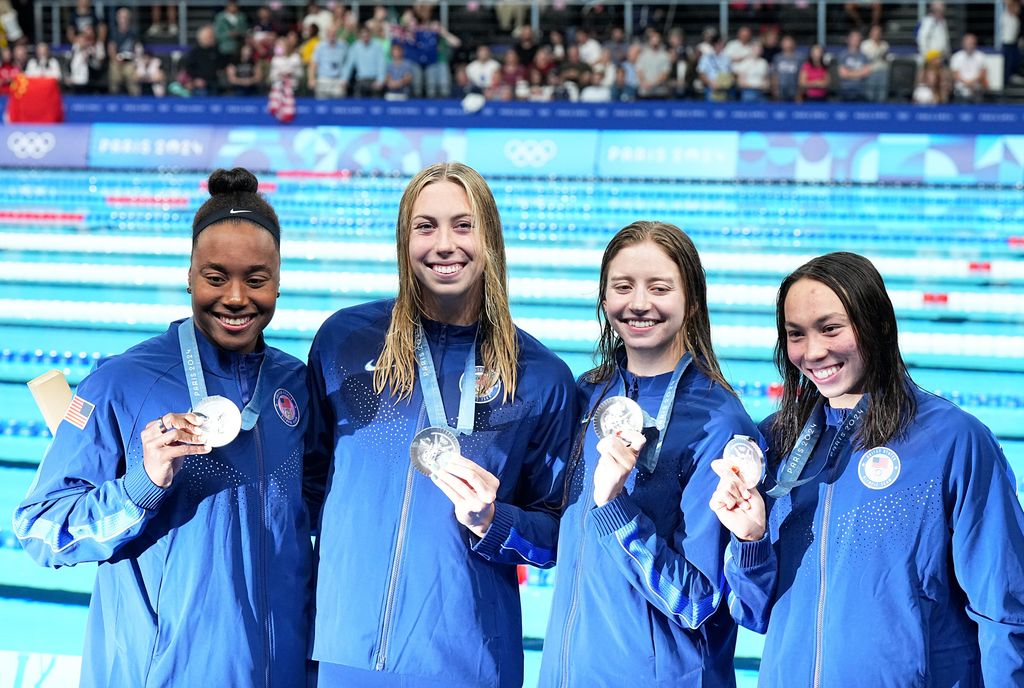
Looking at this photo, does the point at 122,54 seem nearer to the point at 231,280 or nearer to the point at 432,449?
the point at 231,280

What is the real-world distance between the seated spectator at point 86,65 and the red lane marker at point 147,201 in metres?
5.19

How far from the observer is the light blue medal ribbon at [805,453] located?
202 centimetres

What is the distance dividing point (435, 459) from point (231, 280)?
47cm

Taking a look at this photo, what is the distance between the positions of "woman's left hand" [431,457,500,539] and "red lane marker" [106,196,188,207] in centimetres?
1007

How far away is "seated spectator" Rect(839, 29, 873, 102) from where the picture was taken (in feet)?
46.5

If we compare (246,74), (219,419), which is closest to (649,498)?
(219,419)

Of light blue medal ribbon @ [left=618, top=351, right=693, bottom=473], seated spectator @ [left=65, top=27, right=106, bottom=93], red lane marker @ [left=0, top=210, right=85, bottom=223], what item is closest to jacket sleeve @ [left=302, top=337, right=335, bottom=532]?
light blue medal ribbon @ [left=618, top=351, right=693, bottom=473]

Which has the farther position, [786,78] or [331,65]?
[331,65]

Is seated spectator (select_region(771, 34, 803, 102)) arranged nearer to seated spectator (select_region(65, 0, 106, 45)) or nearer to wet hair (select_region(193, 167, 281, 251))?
seated spectator (select_region(65, 0, 106, 45))

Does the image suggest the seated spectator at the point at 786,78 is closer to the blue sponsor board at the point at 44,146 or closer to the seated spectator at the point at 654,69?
the seated spectator at the point at 654,69

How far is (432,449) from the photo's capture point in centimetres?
198

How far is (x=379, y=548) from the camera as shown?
6.78 ft

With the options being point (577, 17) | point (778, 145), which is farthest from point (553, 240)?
point (577, 17)

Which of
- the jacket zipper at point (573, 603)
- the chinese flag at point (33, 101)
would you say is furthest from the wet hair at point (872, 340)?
the chinese flag at point (33, 101)
